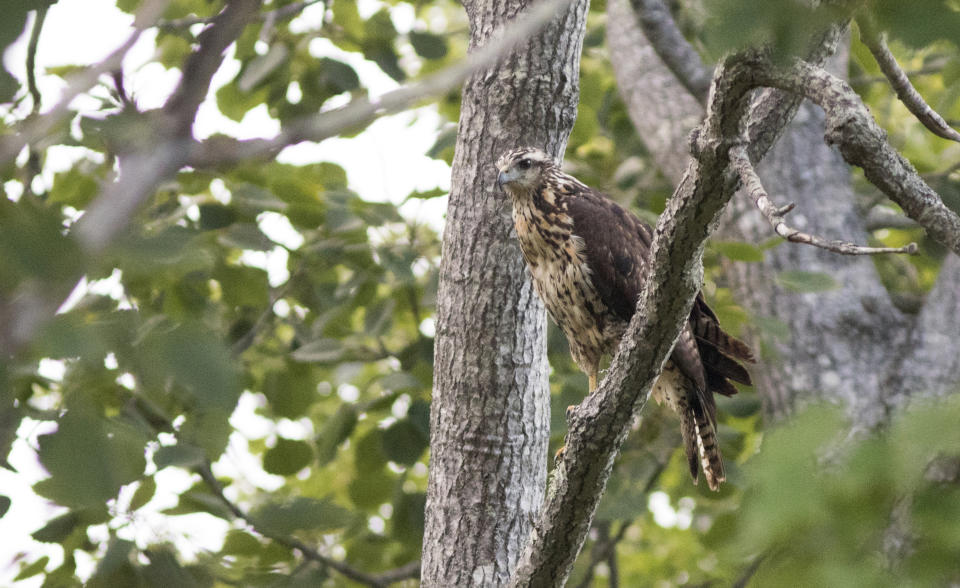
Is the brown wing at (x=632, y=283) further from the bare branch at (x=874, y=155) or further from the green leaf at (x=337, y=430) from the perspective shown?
the bare branch at (x=874, y=155)

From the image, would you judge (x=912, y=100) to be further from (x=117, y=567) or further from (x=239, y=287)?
(x=239, y=287)

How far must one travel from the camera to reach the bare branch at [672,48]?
191 inches

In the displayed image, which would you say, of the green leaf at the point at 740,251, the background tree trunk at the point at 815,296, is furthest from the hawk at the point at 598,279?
the background tree trunk at the point at 815,296

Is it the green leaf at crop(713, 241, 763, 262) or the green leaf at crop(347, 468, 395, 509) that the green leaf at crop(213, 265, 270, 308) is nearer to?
the green leaf at crop(347, 468, 395, 509)

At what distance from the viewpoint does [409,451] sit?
15.6 ft

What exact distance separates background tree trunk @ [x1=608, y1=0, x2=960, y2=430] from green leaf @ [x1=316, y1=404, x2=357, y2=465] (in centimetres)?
191

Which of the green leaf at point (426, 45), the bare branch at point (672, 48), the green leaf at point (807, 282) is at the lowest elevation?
the green leaf at point (807, 282)

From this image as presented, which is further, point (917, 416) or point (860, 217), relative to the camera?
point (860, 217)

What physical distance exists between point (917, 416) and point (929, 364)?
390 cm

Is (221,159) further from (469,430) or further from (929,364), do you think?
(929,364)

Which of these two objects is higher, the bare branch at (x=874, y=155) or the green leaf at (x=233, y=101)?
the bare branch at (x=874, y=155)

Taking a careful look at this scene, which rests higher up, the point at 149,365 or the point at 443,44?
the point at 149,365

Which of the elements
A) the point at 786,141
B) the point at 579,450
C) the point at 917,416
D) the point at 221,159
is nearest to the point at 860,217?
the point at 786,141

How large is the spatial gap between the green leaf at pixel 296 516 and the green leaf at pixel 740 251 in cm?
193
